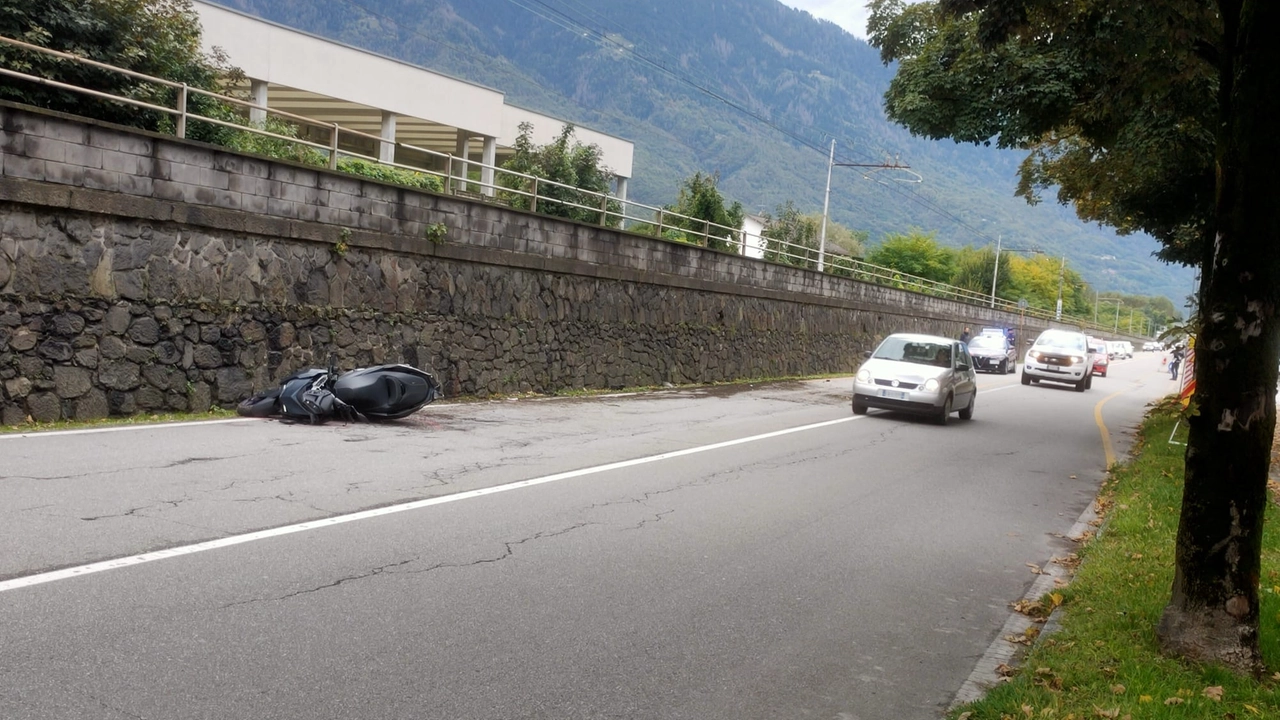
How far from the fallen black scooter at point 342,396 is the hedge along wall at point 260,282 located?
3.49 ft

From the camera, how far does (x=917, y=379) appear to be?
18484 millimetres

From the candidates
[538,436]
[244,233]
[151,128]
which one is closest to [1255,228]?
[538,436]

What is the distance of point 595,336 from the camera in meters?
22.6

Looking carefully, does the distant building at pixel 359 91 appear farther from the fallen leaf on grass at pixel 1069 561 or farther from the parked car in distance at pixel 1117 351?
the parked car in distance at pixel 1117 351

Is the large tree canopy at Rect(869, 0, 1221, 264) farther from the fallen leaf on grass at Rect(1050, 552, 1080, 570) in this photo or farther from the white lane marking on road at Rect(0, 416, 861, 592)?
the white lane marking on road at Rect(0, 416, 861, 592)

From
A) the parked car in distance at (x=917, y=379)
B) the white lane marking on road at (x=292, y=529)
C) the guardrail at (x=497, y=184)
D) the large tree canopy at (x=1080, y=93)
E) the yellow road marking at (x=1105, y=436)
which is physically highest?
the large tree canopy at (x=1080, y=93)

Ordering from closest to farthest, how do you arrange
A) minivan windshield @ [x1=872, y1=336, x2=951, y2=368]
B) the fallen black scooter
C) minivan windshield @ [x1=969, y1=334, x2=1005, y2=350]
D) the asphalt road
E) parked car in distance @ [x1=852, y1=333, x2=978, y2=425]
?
the asphalt road, the fallen black scooter, parked car in distance @ [x1=852, y1=333, x2=978, y2=425], minivan windshield @ [x1=872, y1=336, x2=951, y2=368], minivan windshield @ [x1=969, y1=334, x2=1005, y2=350]

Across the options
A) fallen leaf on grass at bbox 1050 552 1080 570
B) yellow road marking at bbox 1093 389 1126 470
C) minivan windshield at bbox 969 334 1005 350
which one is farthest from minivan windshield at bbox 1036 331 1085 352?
fallen leaf on grass at bbox 1050 552 1080 570

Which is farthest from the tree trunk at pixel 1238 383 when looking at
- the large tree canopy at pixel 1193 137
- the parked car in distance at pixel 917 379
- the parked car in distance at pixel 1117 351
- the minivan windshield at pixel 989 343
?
the parked car in distance at pixel 1117 351

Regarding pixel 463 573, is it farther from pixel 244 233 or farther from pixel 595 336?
pixel 595 336

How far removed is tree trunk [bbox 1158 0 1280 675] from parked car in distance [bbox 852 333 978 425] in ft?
43.1

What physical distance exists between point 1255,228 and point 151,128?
48.4 feet

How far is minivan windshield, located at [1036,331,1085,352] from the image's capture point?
119 ft

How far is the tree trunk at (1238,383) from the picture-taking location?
5.10 metres
